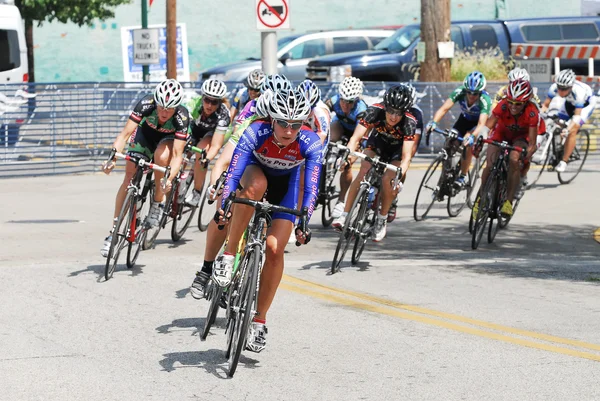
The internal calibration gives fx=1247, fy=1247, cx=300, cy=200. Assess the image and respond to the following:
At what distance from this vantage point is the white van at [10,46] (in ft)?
87.5

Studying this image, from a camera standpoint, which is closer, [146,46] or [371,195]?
[371,195]

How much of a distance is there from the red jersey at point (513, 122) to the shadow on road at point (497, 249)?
4.04ft

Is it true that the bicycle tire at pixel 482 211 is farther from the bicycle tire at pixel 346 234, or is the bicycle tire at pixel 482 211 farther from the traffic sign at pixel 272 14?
the traffic sign at pixel 272 14

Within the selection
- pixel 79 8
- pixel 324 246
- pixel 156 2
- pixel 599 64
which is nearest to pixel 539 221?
pixel 324 246

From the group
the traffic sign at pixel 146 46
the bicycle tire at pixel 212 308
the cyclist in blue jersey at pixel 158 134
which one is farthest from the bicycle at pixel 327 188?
the traffic sign at pixel 146 46

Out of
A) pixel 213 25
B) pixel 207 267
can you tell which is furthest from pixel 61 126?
pixel 213 25

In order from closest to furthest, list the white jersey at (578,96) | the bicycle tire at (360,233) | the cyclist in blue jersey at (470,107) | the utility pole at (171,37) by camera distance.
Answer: the bicycle tire at (360,233), the cyclist in blue jersey at (470,107), the white jersey at (578,96), the utility pole at (171,37)

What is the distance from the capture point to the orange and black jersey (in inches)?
501

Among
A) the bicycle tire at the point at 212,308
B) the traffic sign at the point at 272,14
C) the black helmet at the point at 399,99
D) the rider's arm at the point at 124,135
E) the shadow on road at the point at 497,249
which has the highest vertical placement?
the traffic sign at the point at 272,14

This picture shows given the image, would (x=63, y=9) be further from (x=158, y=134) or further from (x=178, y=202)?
(x=158, y=134)

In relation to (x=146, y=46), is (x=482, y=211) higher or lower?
lower

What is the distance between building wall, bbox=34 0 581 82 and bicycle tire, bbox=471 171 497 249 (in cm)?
3002

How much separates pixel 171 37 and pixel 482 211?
50.9ft

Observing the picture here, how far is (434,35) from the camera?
24312mm
